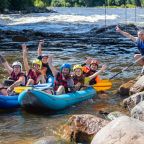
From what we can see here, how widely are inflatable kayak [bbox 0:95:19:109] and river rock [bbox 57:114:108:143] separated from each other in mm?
2437

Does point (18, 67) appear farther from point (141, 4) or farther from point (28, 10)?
point (141, 4)

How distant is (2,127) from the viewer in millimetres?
8156

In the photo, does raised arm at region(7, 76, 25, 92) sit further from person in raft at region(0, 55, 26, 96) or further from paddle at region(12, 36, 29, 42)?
paddle at region(12, 36, 29, 42)

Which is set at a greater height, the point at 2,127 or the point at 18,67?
the point at 18,67

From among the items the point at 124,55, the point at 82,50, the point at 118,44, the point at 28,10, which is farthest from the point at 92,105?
the point at 28,10

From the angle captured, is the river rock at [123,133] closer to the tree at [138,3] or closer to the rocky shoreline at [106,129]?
the rocky shoreline at [106,129]

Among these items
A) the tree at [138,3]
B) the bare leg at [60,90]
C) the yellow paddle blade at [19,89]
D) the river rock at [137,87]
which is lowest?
the tree at [138,3]

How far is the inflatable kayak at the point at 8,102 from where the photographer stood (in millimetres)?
9320

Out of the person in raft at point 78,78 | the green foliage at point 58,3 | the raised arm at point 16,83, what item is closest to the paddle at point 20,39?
the person in raft at point 78,78

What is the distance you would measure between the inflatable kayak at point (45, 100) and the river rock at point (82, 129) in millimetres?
1840

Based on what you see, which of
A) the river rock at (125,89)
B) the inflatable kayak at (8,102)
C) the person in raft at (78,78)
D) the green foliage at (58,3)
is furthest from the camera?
the green foliage at (58,3)

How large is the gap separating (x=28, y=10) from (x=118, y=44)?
37.3m

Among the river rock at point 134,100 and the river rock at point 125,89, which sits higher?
the river rock at point 134,100

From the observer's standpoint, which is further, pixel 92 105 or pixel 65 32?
pixel 65 32
